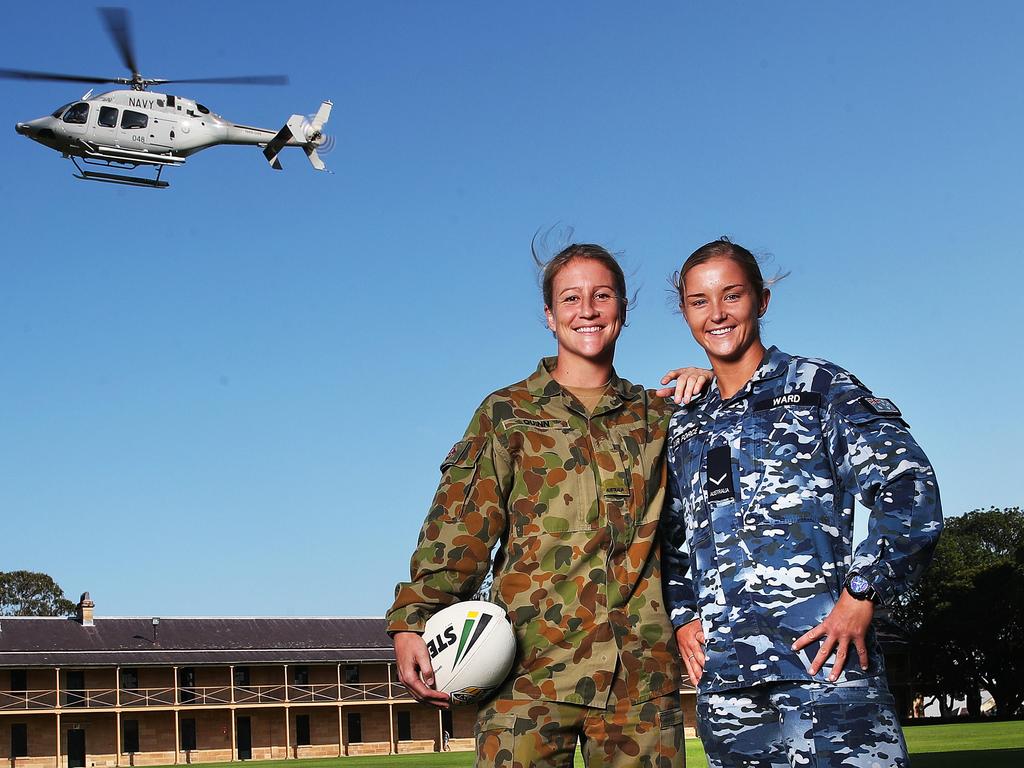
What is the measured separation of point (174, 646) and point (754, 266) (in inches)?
2206

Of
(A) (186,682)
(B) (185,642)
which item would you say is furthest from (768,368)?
(B) (185,642)

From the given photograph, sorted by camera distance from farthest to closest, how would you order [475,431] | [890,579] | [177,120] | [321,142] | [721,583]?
1. [321,142]
2. [177,120]
3. [475,431]
4. [721,583]
5. [890,579]

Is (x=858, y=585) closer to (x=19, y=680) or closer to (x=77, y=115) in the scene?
(x=77, y=115)

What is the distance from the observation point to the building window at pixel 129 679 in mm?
54719

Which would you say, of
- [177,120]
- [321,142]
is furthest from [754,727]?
[321,142]

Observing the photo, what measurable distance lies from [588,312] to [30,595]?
92.5 meters

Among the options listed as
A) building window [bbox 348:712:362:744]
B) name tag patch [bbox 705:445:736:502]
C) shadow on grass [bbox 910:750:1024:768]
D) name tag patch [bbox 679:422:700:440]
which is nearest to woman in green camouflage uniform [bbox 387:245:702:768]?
name tag patch [bbox 679:422:700:440]

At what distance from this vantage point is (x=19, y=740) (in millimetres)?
50938

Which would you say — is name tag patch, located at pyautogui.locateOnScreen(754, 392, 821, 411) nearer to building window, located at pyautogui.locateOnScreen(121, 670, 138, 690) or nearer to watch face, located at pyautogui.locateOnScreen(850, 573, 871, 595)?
watch face, located at pyautogui.locateOnScreen(850, 573, 871, 595)

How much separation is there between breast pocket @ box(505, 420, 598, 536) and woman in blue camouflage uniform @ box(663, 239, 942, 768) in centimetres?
42

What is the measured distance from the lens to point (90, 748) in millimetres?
51656

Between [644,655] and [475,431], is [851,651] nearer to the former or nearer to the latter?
[644,655]

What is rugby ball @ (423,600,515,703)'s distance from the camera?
457 cm

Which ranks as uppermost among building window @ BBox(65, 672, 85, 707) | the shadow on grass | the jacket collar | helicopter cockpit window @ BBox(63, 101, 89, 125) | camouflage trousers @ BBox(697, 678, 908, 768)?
helicopter cockpit window @ BBox(63, 101, 89, 125)
